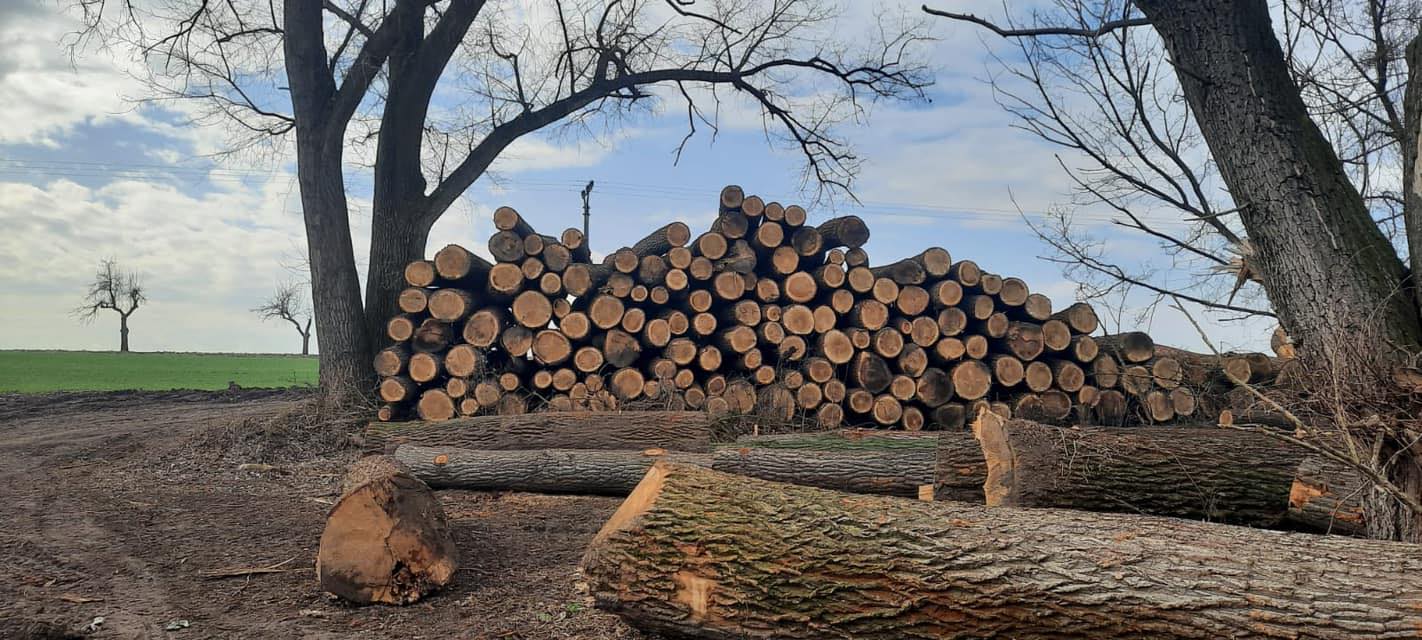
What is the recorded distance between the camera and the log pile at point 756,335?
797cm

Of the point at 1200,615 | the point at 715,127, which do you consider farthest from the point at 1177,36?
the point at 715,127

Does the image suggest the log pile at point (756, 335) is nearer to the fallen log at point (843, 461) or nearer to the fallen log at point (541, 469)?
the fallen log at point (541, 469)

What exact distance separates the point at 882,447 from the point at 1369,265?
300 cm

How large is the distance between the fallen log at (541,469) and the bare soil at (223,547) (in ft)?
0.36

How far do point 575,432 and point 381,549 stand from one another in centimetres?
288

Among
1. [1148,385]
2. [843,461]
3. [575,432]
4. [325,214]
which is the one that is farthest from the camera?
[325,214]

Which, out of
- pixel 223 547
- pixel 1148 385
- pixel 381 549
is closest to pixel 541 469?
Result: pixel 223 547

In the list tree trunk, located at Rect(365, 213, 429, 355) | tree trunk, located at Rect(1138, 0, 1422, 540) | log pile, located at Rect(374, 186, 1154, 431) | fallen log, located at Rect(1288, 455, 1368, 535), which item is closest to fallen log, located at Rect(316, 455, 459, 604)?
log pile, located at Rect(374, 186, 1154, 431)

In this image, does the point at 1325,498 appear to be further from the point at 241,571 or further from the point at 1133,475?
the point at 241,571

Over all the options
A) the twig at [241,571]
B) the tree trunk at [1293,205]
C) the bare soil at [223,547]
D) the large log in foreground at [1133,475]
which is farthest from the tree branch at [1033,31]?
the twig at [241,571]

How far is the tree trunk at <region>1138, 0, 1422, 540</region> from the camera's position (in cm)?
365

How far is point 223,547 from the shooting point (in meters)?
5.11

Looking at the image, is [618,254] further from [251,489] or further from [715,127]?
[715,127]

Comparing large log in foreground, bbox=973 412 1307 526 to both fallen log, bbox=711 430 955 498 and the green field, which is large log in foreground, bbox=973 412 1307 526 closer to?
fallen log, bbox=711 430 955 498
